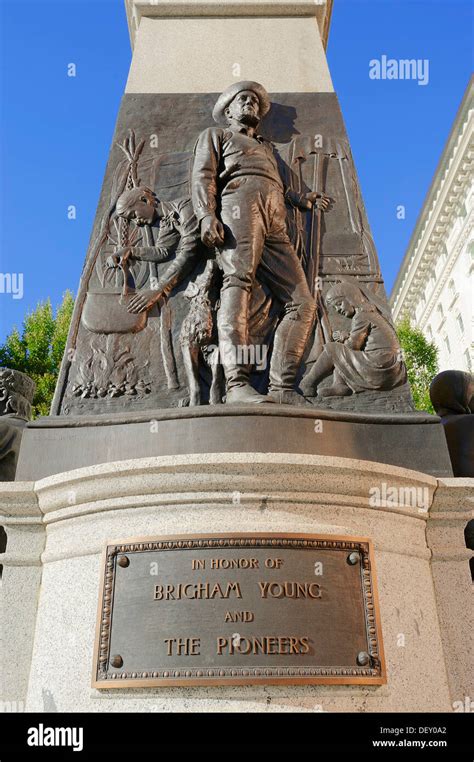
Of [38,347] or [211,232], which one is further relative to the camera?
[38,347]

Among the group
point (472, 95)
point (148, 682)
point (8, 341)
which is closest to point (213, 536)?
point (148, 682)

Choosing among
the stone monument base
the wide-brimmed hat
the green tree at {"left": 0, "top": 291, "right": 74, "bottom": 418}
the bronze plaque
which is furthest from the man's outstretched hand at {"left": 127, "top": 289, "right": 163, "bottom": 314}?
the green tree at {"left": 0, "top": 291, "right": 74, "bottom": 418}

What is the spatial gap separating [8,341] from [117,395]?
24.1 m

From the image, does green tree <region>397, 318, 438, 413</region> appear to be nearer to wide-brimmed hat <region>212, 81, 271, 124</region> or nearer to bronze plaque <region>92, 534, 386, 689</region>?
wide-brimmed hat <region>212, 81, 271, 124</region>

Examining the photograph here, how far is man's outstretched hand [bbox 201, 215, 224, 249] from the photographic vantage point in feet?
21.0

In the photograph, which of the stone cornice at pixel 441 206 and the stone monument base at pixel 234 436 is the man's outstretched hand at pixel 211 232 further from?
the stone cornice at pixel 441 206

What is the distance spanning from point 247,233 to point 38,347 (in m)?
23.2

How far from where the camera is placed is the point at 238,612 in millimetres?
4262

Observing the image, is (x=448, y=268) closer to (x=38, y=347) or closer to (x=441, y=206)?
(x=441, y=206)

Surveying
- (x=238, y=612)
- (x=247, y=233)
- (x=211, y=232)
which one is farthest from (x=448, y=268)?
(x=238, y=612)

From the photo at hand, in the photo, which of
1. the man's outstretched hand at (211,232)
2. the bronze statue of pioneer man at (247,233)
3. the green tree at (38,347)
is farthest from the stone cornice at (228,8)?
the green tree at (38,347)
